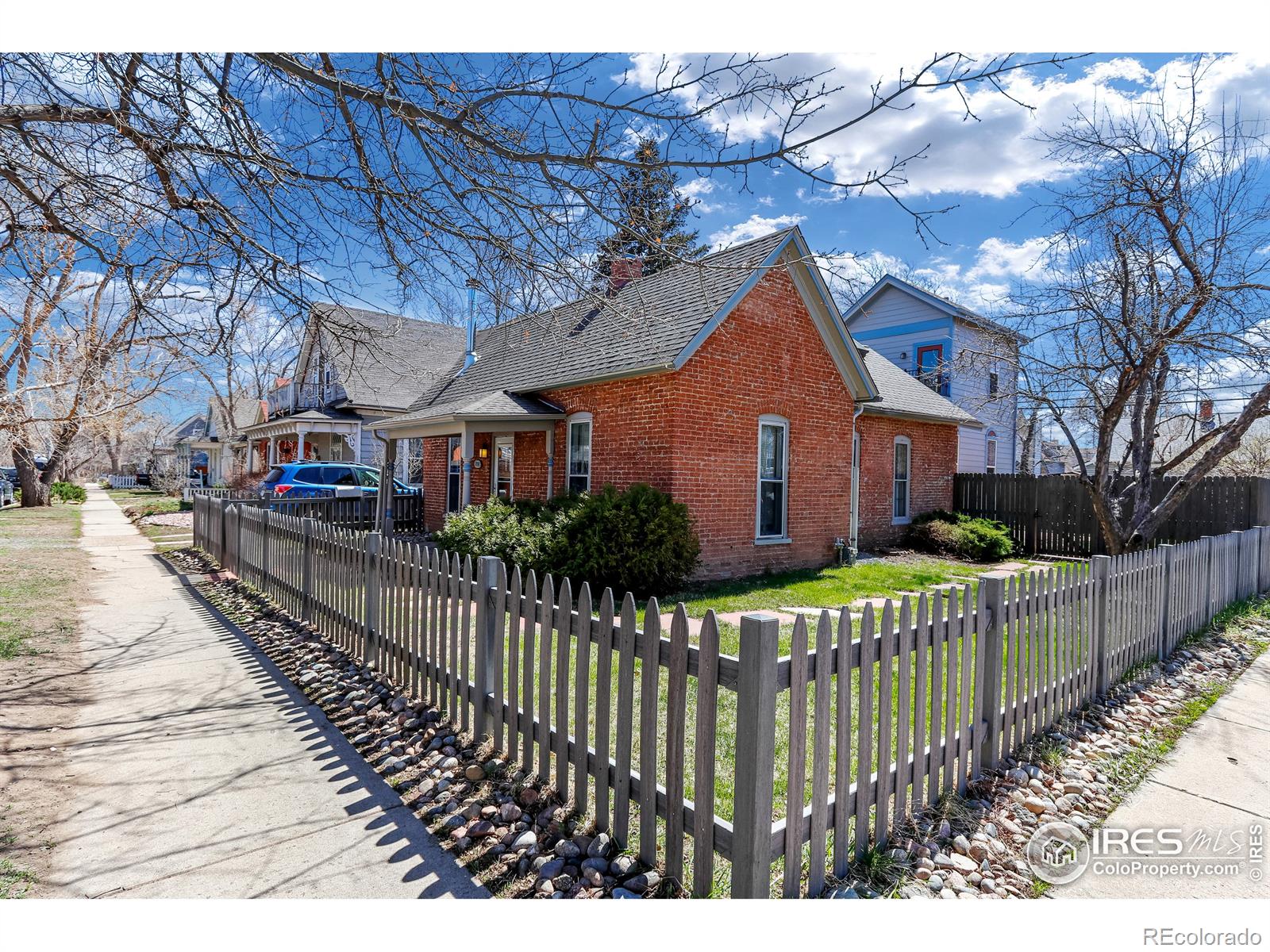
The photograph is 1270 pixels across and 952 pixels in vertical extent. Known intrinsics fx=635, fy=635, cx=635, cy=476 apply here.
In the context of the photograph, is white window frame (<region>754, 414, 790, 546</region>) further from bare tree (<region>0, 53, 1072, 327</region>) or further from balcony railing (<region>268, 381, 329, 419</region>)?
balcony railing (<region>268, 381, 329, 419</region>)

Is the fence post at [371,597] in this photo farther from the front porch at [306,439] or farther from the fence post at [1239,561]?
the front porch at [306,439]

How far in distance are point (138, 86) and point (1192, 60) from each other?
797 centimetres

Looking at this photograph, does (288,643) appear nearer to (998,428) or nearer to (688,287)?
(688,287)

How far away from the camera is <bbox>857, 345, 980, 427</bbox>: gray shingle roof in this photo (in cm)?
1457

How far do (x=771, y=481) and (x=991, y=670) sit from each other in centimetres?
783

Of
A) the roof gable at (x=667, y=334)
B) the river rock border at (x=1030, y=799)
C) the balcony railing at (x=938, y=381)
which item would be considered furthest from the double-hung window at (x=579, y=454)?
the balcony railing at (x=938, y=381)

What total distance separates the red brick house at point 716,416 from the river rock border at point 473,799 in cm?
537

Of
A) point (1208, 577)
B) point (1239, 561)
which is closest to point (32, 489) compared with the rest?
point (1208, 577)

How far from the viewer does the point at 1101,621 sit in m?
5.03

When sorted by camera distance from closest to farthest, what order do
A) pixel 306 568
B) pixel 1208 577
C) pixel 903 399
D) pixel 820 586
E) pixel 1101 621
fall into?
pixel 1101 621 → pixel 306 568 → pixel 1208 577 → pixel 820 586 → pixel 903 399

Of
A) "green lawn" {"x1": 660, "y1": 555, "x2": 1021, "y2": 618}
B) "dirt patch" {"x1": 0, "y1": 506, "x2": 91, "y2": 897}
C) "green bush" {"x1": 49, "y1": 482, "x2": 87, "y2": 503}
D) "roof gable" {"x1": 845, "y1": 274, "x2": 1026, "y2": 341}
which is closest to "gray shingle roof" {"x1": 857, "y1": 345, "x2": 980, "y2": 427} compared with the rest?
"roof gable" {"x1": 845, "y1": 274, "x2": 1026, "y2": 341}

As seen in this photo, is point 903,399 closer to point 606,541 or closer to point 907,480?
point 907,480

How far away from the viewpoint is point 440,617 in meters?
4.56

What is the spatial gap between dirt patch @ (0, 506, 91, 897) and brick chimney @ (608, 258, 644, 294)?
4493mm
